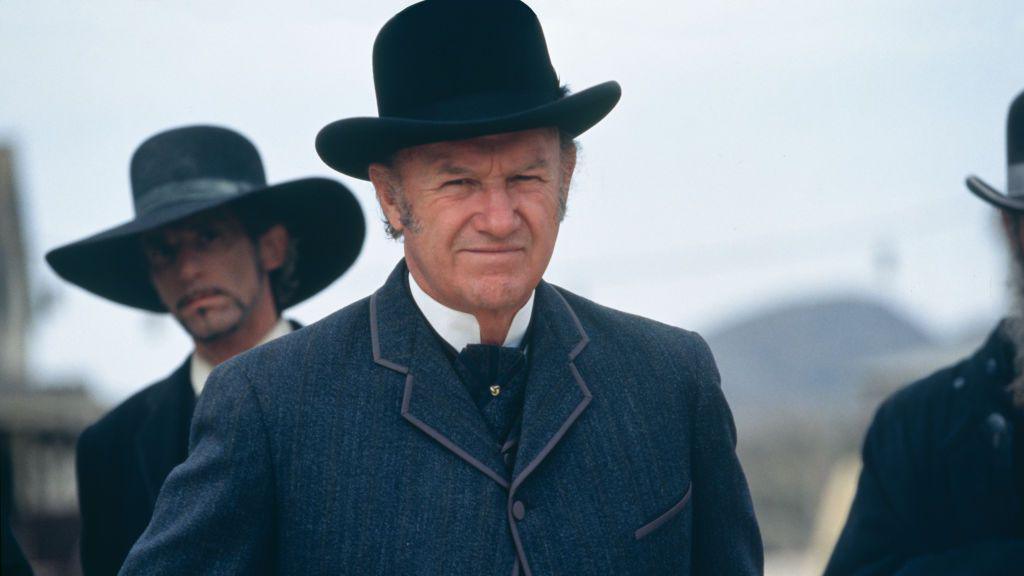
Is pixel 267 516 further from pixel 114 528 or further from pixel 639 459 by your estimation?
pixel 114 528

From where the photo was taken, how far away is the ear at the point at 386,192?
3.00 meters

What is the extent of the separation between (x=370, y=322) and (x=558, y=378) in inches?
16.7

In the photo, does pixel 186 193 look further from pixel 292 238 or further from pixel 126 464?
pixel 126 464

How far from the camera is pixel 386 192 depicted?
3.04 meters

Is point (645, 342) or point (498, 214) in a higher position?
point (498, 214)

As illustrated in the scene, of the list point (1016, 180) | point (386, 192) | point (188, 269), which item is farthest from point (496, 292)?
point (1016, 180)

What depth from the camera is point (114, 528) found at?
4.20 metres

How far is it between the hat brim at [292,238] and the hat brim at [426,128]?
1.57 metres

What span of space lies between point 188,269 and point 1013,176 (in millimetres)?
2654

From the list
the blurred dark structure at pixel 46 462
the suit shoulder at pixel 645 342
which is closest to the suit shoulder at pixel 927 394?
the suit shoulder at pixel 645 342

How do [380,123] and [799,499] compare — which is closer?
[380,123]


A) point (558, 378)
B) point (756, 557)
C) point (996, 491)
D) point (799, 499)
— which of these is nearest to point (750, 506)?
point (756, 557)

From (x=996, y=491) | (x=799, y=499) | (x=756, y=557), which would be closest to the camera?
(x=756, y=557)

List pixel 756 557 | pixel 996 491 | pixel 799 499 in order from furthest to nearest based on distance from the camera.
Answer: pixel 799 499 → pixel 996 491 → pixel 756 557
